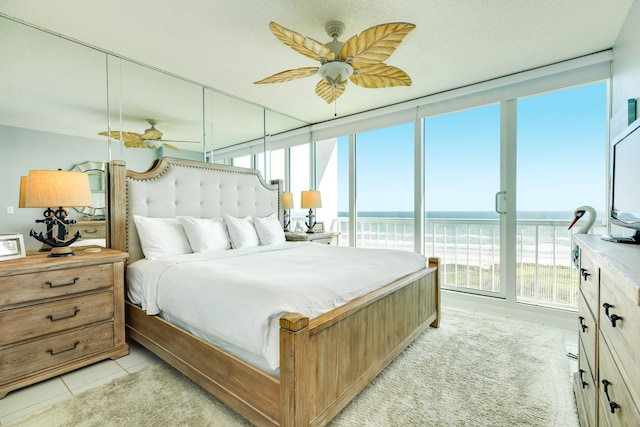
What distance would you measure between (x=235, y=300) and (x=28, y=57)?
2.80m

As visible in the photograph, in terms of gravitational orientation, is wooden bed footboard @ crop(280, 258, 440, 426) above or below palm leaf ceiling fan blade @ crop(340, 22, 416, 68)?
below

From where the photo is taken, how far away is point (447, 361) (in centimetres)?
216

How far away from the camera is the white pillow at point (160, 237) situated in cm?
252

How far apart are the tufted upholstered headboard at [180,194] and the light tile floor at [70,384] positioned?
85 cm

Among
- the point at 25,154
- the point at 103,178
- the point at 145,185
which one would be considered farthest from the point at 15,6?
the point at 145,185

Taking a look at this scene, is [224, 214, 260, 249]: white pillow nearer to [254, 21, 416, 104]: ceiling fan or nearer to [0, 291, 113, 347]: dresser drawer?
[0, 291, 113, 347]: dresser drawer

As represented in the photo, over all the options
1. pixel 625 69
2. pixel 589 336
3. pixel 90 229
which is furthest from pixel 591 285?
pixel 90 229

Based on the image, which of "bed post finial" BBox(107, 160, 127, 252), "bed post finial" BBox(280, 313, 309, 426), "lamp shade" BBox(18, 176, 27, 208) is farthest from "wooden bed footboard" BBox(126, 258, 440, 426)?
"lamp shade" BBox(18, 176, 27, 208)

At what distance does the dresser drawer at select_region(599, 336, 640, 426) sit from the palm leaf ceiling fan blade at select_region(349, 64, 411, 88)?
6.58 feet

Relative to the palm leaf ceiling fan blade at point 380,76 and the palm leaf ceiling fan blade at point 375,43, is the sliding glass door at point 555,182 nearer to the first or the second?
the palm leaf ceiling fan blade at point 380,76

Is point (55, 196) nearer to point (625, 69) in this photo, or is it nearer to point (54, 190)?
point (54, 190)

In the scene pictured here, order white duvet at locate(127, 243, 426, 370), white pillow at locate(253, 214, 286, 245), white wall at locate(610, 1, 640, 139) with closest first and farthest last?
white duvet at locate(127, 243, 426, 370)
white wall at locate(610, 1, 640, 139)
white pillow at locate(253, 214, 286, 245)

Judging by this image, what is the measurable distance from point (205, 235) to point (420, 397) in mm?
2136

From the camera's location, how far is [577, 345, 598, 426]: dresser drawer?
4.04ft
